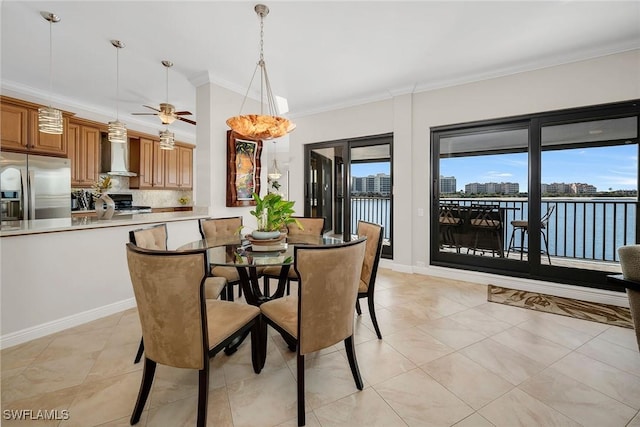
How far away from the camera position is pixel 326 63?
3383 millimetres

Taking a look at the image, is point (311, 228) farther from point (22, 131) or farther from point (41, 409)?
point (22, 131)

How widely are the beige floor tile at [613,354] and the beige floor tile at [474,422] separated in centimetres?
130

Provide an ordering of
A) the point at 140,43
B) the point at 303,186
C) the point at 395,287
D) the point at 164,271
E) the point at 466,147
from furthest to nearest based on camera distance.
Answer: the point at 303,186 → the point at 466,147 → the point at 395,287 → the point at 140,43 → the point at 164,271

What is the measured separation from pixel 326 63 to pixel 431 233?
2.79 metres

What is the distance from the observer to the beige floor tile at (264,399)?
1.47m

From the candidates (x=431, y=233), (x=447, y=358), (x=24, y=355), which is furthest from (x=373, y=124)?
Result: (x=24, y=355)

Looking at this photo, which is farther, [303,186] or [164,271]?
[303,186]

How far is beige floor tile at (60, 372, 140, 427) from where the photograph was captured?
1.47m

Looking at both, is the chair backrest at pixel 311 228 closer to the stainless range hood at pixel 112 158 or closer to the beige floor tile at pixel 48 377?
the beige floor tile at pixel 48 377

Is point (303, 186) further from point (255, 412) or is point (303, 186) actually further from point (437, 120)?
point (255, 412)

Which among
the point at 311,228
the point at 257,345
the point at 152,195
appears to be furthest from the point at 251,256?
the point at 152,195

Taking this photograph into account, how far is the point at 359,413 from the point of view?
1514mm

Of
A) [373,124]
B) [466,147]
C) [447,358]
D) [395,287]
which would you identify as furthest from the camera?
[373,124]

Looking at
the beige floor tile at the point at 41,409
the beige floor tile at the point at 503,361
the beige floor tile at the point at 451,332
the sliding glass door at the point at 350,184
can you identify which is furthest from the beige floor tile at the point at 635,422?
the sliding glass door at the point at 350,184
